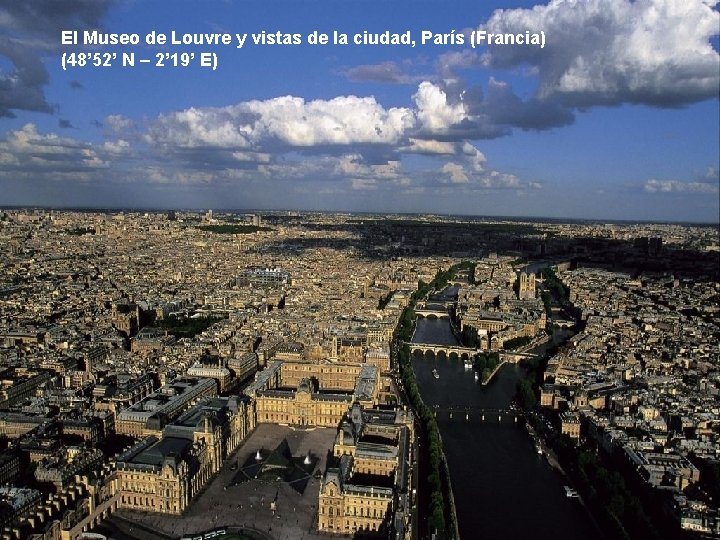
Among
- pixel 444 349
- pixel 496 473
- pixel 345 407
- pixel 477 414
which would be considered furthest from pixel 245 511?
pixel 444 349

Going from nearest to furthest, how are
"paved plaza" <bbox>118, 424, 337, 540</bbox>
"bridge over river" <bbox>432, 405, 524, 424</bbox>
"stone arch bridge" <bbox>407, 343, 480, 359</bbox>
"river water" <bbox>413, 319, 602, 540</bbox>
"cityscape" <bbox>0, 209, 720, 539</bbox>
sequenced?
"paved plaza" <bbox>118, 424, 337, 540</bbox> → "cityscape" <bbox>0, 209, 720, 539</bbox> → "river water" <bbox>413, 319, 602, 540</bbox> → "bridge over river" <bbox>432, 405, 524, 424</bbox> → "stone arch bridge" <bbox>407, 343, 480, 359</bbox>

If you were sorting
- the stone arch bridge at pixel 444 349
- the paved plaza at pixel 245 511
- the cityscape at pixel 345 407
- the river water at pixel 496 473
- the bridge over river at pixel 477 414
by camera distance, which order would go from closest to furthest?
the paved plaza at pixel 245 511
the cityscape at pixel 345 407
the river water at pixel 496 473
the bridge over river at pixel 477 414
the stone arch bridge at pixel 444 349

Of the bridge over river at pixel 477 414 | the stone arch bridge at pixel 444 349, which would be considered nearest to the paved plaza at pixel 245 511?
the bridge over river at pixel 477 414

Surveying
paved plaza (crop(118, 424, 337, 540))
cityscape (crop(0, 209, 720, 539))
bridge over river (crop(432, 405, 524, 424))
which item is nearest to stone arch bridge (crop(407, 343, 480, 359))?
cityscape (crop(0, 209, 720, 539))

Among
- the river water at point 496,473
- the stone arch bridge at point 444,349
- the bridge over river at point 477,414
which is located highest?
the stone arch bridge at point 444,349

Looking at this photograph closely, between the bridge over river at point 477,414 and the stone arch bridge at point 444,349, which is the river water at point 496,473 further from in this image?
the stone arch bridge at point 444,349

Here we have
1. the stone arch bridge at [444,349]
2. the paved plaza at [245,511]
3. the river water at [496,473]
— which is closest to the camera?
the paved plaza at [245,511]

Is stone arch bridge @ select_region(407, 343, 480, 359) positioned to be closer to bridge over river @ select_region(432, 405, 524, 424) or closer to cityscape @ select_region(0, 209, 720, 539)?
cityscape @ select_region(0, 209, 720, 539)
